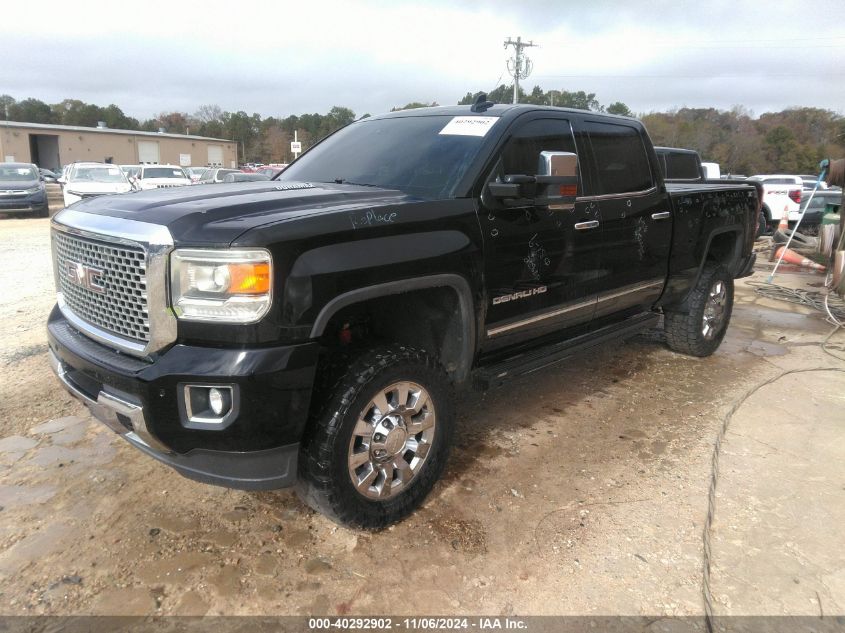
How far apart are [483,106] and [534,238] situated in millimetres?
969

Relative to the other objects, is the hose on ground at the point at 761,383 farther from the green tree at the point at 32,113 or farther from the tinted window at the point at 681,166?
the green tree at the point at 32,113

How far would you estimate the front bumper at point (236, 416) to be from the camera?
2324 millimetres

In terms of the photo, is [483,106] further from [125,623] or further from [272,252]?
[125,623]

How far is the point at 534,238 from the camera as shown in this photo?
3449 mm

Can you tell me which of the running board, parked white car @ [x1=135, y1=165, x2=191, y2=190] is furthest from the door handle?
parked white car @ [x1=135, y1=165, x2=191, y2=190]

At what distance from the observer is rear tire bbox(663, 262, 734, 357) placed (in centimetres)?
546

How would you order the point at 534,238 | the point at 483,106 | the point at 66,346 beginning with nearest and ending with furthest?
1. the point at 66,346
2. the point at 534,238
3. the point at 483,106

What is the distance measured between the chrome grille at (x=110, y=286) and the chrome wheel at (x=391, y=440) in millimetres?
1005

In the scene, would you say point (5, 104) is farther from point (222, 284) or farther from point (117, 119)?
point (222, 284)

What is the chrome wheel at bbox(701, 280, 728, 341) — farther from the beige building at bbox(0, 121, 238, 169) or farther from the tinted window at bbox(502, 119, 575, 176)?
the beige building at bbox(0, 121, 238, 169)

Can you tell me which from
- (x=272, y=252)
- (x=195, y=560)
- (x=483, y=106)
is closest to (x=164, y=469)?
(x=195, y=560)

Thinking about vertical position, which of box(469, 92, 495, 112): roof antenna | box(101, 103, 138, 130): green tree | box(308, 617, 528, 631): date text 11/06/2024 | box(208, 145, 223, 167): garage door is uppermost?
box(101, 103, 138, 130): green tree

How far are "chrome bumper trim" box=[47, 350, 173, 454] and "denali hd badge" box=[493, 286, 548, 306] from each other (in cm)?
177

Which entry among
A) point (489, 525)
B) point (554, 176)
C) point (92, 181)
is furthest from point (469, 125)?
point (92, 181)
